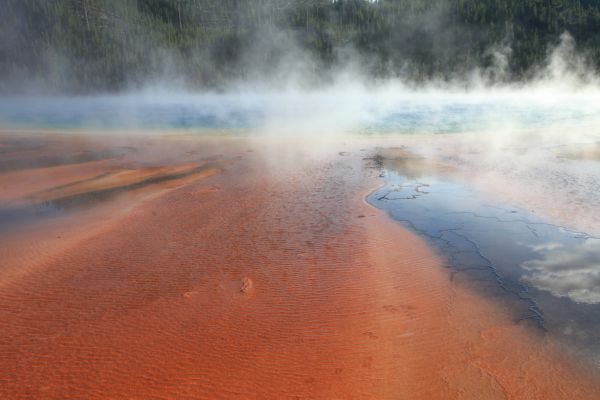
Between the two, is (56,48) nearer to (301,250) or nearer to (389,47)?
(389,47)

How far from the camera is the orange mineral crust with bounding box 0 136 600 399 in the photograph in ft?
10.1

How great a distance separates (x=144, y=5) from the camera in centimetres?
7825

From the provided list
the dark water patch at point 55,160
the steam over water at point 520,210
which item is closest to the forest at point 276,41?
the steam over water at point 520,210

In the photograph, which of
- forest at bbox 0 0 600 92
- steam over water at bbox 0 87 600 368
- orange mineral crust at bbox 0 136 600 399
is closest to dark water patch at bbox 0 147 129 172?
orange mineral crust at bbox 0 136 600 399

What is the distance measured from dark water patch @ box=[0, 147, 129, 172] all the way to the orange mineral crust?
22.7 ft

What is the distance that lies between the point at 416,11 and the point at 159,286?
79058mm

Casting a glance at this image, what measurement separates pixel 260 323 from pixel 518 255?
344cm

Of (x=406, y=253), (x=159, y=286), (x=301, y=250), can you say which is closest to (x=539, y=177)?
(x=406, y=253)

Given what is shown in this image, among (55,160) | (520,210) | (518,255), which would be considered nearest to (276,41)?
(55,160)

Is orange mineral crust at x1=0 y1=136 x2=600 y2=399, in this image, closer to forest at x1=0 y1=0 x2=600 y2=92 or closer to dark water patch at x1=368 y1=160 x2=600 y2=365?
dark water patch at x1=368 y1=160 x2=600 y2=365

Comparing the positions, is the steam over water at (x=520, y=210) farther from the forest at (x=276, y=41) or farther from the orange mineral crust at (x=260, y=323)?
the forest at (x=276, y=41)

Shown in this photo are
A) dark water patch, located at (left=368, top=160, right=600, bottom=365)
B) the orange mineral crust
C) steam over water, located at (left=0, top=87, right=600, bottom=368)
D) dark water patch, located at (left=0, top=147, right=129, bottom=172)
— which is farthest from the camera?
dark water patch, located at (left=0, top=147, right=129, bottom=172)

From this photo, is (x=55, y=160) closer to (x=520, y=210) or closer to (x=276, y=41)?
(x=520, y=210)

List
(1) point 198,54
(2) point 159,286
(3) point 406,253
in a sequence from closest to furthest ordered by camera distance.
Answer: (2) point 159,286, (3) point 406,253, (1) point 198,54
